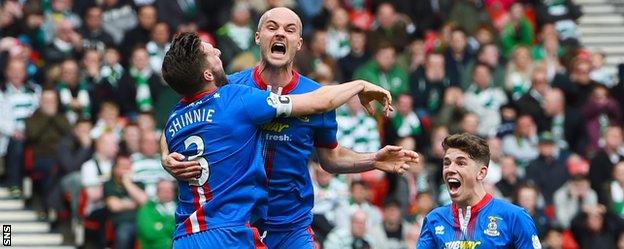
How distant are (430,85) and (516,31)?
118 inches

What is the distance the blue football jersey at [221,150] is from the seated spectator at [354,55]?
11968 millimetres

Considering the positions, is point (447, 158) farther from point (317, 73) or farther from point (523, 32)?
point (523, 32)

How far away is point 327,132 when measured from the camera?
11328mm

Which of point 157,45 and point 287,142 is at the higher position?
point 157,45

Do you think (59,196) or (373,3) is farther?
(373,3)

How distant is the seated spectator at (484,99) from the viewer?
2198 centimetres

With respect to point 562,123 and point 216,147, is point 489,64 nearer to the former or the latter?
point 562,123

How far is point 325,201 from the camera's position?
19359 mm

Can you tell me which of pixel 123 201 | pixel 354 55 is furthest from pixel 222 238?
pixel 354 55

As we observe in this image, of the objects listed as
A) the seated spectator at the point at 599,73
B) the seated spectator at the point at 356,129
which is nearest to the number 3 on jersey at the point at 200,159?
the seated spectator at the point at 356,129

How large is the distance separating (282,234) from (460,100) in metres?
10.9

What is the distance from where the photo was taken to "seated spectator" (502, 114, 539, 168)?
21656 mm

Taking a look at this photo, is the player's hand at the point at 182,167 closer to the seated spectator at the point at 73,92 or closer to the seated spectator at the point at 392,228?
the seated spectator at the point at 392,228

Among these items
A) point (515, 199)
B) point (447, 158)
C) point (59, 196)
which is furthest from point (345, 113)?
point (447, 158)
